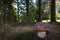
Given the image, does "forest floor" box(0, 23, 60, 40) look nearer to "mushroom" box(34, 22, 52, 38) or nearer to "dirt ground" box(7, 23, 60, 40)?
"dirt ground" box(7, 23, 60, 40)

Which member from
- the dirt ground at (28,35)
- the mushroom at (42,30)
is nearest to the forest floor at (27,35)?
the dirt ground at (28,35)

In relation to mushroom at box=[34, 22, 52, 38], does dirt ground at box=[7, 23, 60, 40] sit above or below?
below

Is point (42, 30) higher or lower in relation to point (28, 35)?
higher

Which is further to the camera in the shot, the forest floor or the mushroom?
the forest floor

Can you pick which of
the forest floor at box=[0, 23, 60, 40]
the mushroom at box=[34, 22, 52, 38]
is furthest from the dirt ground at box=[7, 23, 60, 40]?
the mushroom at box=[34, 22, 52, 38]

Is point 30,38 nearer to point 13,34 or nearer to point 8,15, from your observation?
point 13,34

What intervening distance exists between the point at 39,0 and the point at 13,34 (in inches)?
270

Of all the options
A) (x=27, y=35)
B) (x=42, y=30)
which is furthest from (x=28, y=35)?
(x=42, y=30)

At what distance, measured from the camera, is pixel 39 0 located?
38.9 ft

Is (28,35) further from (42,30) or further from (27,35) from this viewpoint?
(42,30)

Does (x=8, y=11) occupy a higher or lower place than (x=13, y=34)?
higher

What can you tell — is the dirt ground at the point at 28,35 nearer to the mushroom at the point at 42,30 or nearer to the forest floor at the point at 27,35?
the forest floor at the point at 27,35

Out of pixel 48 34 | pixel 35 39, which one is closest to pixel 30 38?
pixel 35 39

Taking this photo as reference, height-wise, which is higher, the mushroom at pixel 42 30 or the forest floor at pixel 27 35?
the mushroom at pixel 42 30
